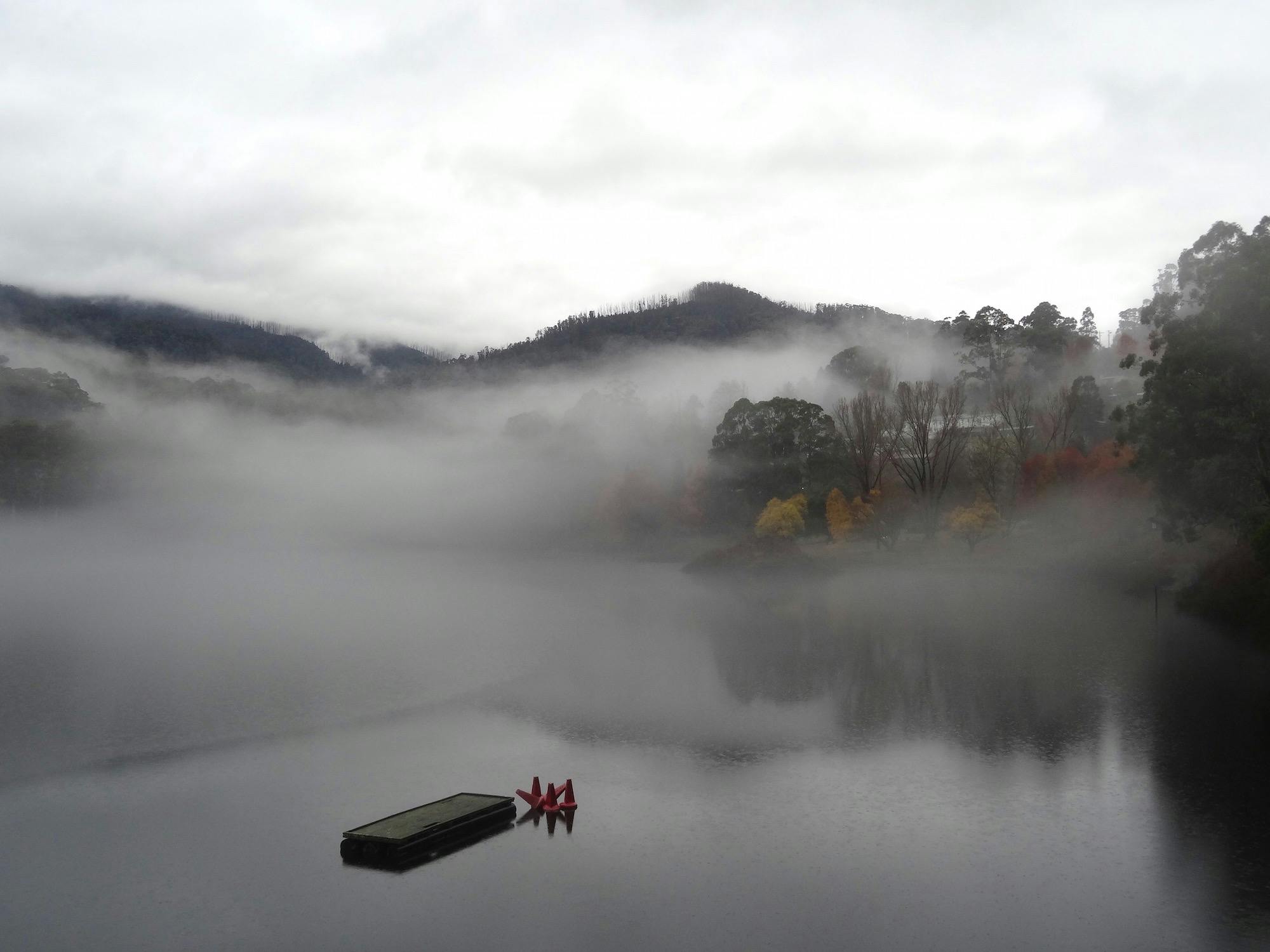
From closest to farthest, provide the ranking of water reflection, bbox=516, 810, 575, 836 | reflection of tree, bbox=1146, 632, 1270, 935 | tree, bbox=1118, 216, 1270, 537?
1. reflection of tree, bbox=1146, 632, 1270, 935
2. water reflection, bbox=516, 810, 575, 836
3. tree, bbox=1118, 216, 1270, 537

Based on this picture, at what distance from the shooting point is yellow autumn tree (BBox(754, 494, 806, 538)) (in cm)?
7478

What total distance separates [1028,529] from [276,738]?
56607 mm

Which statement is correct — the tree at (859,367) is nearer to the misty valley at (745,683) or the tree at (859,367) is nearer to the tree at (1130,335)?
the misty valley at (745,683)

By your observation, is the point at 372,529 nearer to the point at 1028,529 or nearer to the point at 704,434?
the point at 704,434

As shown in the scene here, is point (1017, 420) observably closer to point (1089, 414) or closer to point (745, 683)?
point (1089, 414)

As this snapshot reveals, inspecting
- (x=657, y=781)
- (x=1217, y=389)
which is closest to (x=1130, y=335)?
(x=1217, y=389)

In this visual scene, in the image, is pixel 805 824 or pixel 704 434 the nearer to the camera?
pixel 805 824

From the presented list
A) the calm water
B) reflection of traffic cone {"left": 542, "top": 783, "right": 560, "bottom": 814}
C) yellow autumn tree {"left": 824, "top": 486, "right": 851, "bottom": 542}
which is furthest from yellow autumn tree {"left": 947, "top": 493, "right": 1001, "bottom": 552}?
reflection of traffic cone {"left": 542, "top": 783, "right": 560, "bottom": 814}

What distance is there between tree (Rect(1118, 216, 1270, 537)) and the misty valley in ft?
0.46

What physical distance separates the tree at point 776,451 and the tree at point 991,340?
19.8 m

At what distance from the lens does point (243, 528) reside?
403 ft

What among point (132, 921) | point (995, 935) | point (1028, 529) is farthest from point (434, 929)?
point (1028, 529)

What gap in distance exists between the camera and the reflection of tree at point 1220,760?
59.5ft

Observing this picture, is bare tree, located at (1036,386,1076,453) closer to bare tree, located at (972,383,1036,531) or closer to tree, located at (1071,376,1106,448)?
tree, located at (1071,376,1106,448)
